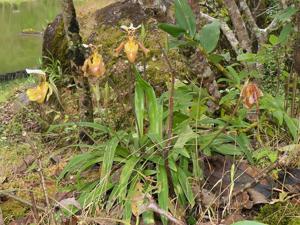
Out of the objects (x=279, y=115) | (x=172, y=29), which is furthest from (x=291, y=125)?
(x=172, y=29)

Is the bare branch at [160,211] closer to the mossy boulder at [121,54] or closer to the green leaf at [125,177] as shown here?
the green leaf at [125,177]

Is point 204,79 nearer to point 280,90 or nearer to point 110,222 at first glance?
point 280,90

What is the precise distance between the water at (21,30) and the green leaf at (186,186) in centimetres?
738

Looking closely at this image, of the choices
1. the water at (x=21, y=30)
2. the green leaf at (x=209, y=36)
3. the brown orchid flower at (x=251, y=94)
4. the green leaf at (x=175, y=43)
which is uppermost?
the green leaf at (x=209, y=36)

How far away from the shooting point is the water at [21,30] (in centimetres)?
1286

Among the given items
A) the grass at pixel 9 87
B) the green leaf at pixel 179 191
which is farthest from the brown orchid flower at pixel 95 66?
the grass at pixel 9 87

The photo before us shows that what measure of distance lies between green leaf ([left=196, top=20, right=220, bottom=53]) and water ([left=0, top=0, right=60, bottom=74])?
729cm

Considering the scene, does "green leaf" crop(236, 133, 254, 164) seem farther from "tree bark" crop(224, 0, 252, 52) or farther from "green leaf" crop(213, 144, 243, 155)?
"tree bark" crop(224, 0, 252, 52)

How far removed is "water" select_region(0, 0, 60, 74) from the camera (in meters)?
12.9

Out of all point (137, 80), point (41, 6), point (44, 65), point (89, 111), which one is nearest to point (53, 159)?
point (89, 111)

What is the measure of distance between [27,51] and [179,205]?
11904 mm

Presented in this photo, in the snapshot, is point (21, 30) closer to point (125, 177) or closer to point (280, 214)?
point (125, 177)

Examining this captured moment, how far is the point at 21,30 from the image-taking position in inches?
637

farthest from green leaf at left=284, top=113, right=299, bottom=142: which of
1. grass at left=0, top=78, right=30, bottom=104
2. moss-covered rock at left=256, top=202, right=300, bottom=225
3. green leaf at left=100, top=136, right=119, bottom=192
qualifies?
grass at left=0, top=78, right=30, bottom=104
